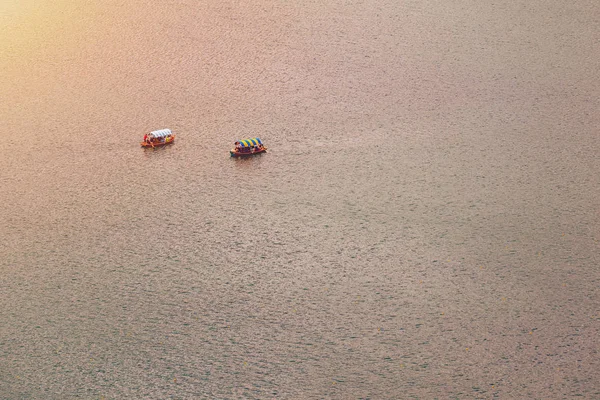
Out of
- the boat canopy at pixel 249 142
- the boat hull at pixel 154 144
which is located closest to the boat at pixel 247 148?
the boat canopy at pixel 249 142

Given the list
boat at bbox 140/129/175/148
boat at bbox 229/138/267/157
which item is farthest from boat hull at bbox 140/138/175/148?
boat at bbox 229/138/267/157

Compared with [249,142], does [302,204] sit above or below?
below

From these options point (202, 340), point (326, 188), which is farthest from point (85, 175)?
point (202, 340)

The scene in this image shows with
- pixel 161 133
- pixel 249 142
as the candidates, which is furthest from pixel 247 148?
pixel 161 133

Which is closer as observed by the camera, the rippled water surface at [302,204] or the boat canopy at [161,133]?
the rippled water surface at [302,204]

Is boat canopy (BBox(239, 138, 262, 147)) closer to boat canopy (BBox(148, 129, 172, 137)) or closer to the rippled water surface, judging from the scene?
the rippled water surface

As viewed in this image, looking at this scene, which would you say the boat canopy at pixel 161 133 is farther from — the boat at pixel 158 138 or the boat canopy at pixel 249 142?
the boat canopy at pixel 249 142

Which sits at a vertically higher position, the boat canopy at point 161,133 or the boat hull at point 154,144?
the boat canopy at point 161,133

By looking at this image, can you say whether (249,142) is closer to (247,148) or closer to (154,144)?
(247,148)
